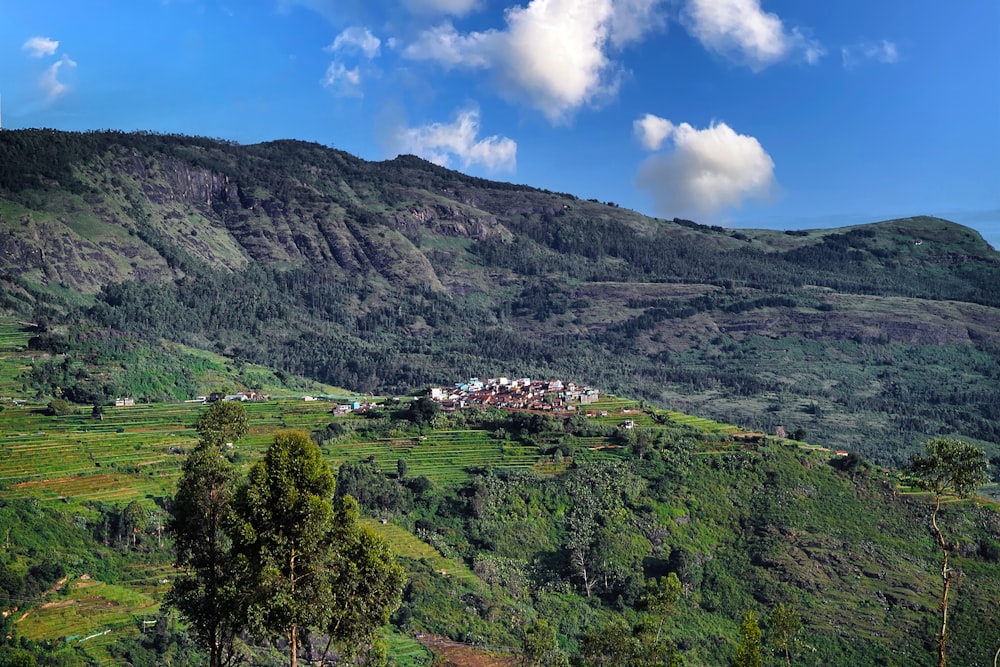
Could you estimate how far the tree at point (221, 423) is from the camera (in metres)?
33.1

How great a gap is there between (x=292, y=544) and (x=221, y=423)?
32.7 feet

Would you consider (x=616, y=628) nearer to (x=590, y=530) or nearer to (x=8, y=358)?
(x=590, y=530)

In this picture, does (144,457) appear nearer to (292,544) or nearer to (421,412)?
(421,412)

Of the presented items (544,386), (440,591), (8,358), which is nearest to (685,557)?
(440,591)

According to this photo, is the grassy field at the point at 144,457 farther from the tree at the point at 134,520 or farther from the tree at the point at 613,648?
the tree at the point at 613,648

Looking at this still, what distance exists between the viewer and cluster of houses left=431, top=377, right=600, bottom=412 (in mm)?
112750

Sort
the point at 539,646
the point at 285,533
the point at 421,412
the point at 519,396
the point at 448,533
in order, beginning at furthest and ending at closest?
the point at 519,396
the point at 421,412
the point at 448,533
the point at 539,646
the point at 285,533

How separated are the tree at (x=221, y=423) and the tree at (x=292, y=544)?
812 cm

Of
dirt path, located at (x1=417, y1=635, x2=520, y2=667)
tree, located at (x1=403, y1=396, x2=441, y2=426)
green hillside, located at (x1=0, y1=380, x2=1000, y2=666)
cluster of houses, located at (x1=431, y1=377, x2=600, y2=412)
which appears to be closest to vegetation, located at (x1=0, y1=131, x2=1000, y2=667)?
green hillside, located at (x1=0, y1=380, x2=1000, y2=666)

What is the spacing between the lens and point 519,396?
120250 millimetres

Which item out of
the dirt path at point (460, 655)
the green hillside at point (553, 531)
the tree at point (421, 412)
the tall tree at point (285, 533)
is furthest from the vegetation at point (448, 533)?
the tree at point (421, 412)

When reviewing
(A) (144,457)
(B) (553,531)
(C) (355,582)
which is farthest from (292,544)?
(A) (144,457)

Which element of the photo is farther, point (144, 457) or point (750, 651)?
point (144, 457)

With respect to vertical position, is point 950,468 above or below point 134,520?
above
